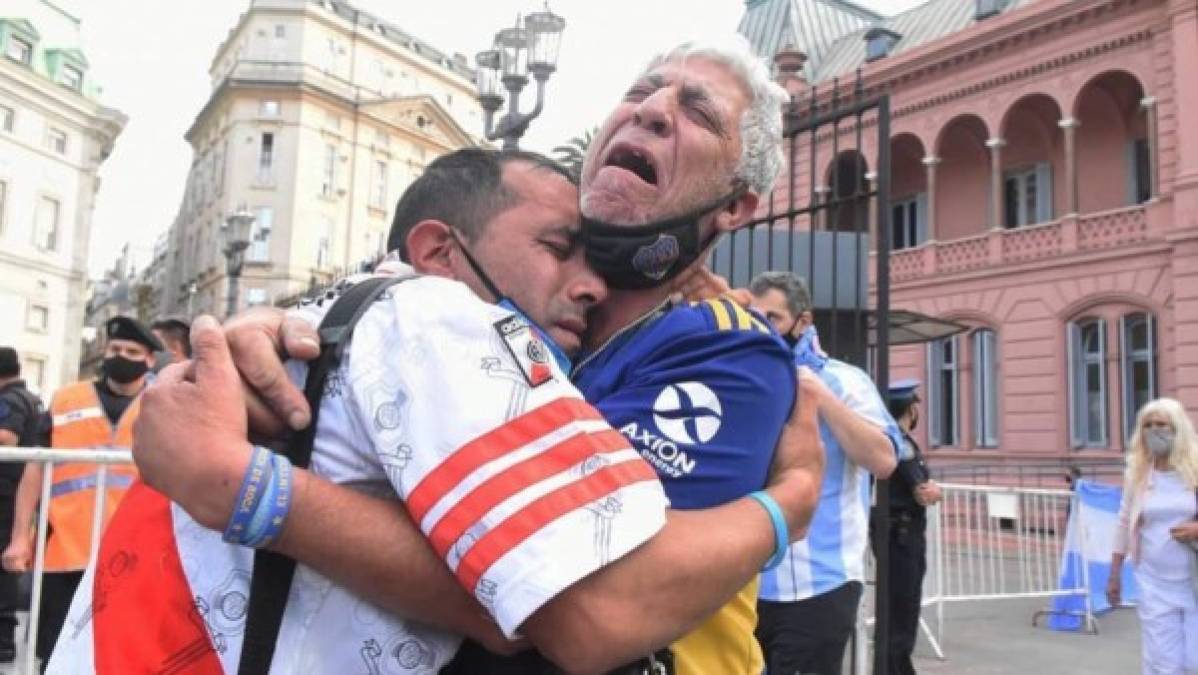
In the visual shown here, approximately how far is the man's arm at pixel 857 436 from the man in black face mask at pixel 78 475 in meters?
3.56

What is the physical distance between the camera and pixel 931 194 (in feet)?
68.1

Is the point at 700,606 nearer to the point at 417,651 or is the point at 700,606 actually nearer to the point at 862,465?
the point at 417,651

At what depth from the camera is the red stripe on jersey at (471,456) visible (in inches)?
42.8

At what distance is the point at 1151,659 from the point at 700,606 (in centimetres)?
593

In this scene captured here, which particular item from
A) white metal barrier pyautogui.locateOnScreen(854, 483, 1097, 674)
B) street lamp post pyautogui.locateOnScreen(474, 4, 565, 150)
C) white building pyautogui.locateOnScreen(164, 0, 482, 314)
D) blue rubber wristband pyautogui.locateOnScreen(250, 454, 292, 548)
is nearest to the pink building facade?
white metal barrier pyautogui.locateOnScreen(854, 483, 1097, 674)

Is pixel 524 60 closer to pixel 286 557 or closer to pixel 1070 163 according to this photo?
pixel 286 557

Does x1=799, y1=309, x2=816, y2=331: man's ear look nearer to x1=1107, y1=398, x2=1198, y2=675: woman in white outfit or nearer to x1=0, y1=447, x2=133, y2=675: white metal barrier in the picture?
x1=0, y1=447, x2=133, y2=675: white metal barrier

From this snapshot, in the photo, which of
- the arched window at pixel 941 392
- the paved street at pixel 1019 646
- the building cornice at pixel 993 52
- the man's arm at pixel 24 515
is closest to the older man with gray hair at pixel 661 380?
the man's arm at pixel 24 515

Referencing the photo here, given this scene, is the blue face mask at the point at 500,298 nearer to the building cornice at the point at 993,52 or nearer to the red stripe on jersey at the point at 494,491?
the red stripe on jersey at the point at 494,491

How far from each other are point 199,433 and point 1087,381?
63.9 ft

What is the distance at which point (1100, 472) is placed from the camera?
16.3m

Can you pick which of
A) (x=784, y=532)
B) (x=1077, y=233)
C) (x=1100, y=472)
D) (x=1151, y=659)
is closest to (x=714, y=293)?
(x=784, y=532)

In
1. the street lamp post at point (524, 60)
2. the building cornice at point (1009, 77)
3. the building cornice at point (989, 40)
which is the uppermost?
the building cornice at point (989, 40)

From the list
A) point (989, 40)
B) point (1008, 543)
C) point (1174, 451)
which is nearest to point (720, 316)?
point (1174, 451)
